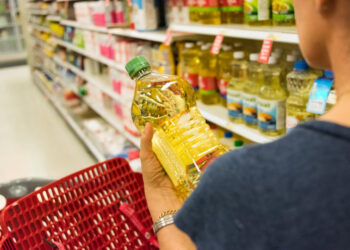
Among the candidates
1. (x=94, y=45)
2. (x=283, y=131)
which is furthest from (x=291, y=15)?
(x=94, y=45)

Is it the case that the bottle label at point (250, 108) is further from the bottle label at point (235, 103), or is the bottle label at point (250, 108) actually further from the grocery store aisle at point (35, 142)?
the grocery store aisle at point (35, 142)

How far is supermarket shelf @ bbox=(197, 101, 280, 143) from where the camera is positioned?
67.8 inches

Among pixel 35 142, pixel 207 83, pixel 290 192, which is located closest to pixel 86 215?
pixel 290 192

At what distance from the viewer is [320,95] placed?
4.28ft

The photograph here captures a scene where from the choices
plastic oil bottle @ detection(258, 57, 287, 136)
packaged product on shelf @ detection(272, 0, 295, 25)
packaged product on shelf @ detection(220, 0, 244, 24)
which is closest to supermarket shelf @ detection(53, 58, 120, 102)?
packaged product on shelf @ detection(220, 0, 244, 24)

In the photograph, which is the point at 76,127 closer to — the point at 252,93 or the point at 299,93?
the point at 252,93

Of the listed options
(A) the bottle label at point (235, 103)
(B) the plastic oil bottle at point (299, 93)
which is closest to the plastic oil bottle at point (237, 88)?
(A) the bottle label at point (235, 103)

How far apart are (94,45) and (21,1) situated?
570 cm

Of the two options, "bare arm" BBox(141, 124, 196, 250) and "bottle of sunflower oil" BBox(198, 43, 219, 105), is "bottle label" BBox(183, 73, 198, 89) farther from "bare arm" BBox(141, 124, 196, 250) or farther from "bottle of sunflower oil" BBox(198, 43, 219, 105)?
"bare arm" BBox(141, 124, 196, 250)

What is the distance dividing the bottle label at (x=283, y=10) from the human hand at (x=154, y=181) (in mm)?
852

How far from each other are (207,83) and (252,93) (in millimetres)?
443

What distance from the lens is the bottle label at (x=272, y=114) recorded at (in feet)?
5.46

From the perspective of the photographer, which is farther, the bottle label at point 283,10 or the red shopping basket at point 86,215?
the bottle label at point 283,10

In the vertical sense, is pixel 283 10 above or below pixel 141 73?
above
